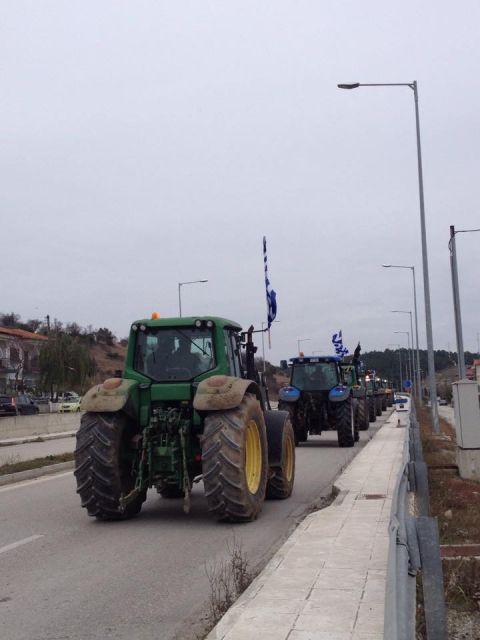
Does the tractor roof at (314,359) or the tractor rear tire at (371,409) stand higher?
the tractor roof at (314,359)

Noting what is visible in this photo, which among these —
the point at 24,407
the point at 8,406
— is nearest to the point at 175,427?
the point at 8,406

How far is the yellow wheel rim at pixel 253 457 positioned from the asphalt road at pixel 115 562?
19.4 inches

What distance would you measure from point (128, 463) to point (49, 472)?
7.10m

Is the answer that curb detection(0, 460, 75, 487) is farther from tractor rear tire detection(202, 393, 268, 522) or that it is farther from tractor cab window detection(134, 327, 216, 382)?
tractor rear tire detection(202, 393, 268, 522)

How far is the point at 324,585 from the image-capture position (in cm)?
616

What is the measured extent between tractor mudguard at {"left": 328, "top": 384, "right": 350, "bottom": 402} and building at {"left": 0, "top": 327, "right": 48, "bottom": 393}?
2010 inches

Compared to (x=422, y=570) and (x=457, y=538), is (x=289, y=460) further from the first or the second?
(x=422, y=570)

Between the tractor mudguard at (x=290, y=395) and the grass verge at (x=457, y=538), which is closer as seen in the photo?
the grass verge at (x=457, y=538)

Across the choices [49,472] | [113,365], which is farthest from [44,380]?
[49,472]

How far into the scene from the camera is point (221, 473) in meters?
9.21

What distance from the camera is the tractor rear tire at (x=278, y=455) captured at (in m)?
11.4

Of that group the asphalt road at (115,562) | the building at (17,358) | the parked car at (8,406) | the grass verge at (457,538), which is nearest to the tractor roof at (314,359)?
the grass verge at (457,538)

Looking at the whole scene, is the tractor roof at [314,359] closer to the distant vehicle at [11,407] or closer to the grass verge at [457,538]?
the grass verge at [457,538]

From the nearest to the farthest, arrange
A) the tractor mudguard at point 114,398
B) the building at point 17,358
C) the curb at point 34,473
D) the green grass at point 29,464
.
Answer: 1. the tractor mudguard at point 114,398
2. the curb at point 34,473
3. the green grass at point 29,464
4. the building at point 17,358
